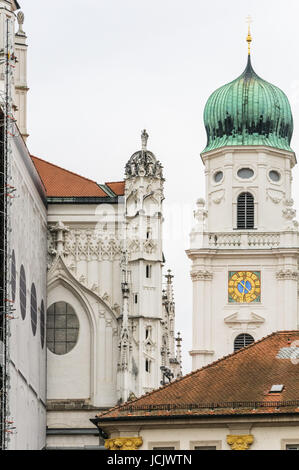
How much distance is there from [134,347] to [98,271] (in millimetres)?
2700

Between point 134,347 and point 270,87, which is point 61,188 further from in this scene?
point 270,87

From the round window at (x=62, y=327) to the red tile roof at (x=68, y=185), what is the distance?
339 cm

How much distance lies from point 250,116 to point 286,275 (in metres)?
8.65

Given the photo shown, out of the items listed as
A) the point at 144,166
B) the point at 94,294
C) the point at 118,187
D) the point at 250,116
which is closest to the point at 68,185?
the point at 118,187

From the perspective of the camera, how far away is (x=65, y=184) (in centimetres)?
6350

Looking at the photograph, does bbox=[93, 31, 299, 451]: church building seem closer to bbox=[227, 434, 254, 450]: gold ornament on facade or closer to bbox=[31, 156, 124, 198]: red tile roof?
bbox=[31, 156, 124, 198]: red tile roof

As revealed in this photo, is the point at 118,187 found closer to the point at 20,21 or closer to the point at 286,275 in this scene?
the point at 20,21

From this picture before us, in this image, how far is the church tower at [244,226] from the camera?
267ft

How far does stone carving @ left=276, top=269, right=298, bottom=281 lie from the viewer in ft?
267

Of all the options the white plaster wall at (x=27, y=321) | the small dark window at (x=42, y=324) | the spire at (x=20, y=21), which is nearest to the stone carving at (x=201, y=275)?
the spire at (x=20, y=21)

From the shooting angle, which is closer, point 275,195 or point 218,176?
point 275,195

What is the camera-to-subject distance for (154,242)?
61.4 m

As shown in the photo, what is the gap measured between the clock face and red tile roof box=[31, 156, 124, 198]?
60.7 ft
